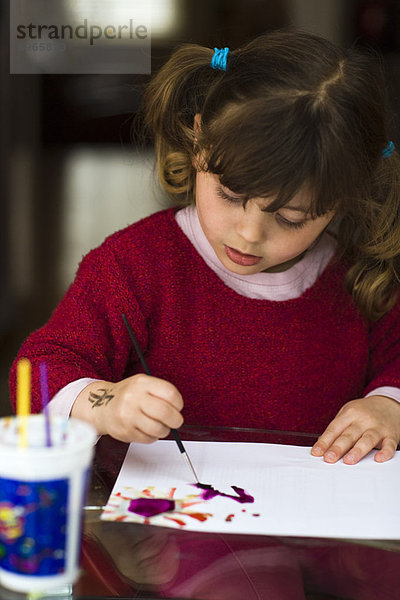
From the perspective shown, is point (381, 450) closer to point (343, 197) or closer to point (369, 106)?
point (343, 197)

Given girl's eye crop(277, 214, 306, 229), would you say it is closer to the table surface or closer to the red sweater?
the red sweater

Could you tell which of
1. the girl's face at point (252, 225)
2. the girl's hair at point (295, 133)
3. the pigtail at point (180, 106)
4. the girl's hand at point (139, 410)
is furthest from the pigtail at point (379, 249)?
the girl's hand at point (139, 410)

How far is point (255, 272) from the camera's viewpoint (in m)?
1.11

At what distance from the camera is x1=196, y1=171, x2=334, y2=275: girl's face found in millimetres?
955

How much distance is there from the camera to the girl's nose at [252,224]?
95cm

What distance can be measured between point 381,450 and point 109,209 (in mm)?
657

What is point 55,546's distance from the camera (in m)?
0.54

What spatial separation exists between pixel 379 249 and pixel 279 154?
34 cm

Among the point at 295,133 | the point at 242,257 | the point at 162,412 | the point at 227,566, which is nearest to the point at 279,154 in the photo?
the point at 295,133

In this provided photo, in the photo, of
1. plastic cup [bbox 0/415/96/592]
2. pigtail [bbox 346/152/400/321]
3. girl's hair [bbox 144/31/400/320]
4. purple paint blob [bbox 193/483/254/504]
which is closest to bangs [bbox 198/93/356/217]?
girl's hair [bbox 144/31/400/320]

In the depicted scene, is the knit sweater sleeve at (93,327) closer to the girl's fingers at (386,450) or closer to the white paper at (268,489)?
the white paper at (268,489)

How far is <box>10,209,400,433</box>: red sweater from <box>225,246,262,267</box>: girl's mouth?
5.4 inches

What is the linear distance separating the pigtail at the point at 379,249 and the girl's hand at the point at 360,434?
0.20 meters

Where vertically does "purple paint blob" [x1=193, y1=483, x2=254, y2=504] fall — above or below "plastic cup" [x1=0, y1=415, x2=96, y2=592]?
below
